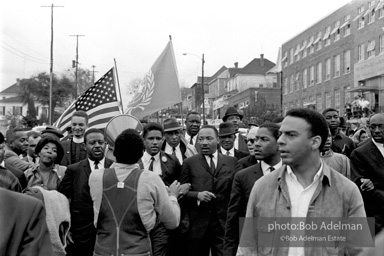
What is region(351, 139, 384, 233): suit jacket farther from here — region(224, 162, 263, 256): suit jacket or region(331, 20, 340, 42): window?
region(331, 20, 340, 42): window

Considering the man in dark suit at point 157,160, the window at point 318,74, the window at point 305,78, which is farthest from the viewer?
the window at point 305,78

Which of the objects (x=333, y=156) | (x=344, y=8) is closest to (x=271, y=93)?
(x=344, y=8)

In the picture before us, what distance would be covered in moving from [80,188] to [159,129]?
1413mm

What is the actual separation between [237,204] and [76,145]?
381cm

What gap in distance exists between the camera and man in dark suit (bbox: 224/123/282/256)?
4566 mm

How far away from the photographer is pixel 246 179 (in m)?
4.91

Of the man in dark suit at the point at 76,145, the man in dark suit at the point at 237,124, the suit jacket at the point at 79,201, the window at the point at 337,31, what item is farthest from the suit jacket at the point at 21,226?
the window at the point at 337,31

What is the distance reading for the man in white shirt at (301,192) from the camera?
11.2 ft

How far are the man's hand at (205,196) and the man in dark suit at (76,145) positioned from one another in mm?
2278

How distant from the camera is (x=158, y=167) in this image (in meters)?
6.69

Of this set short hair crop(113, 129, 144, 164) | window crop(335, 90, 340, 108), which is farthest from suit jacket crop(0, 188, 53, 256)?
window crop(335, 90, 340, 108)

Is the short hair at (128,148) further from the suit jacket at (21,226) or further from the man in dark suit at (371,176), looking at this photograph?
the man in dark suit at (371,176)

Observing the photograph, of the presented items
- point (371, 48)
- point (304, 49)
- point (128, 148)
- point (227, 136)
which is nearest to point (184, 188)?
point (128, 148)

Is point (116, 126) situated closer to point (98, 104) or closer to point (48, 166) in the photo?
point (48, 166)
